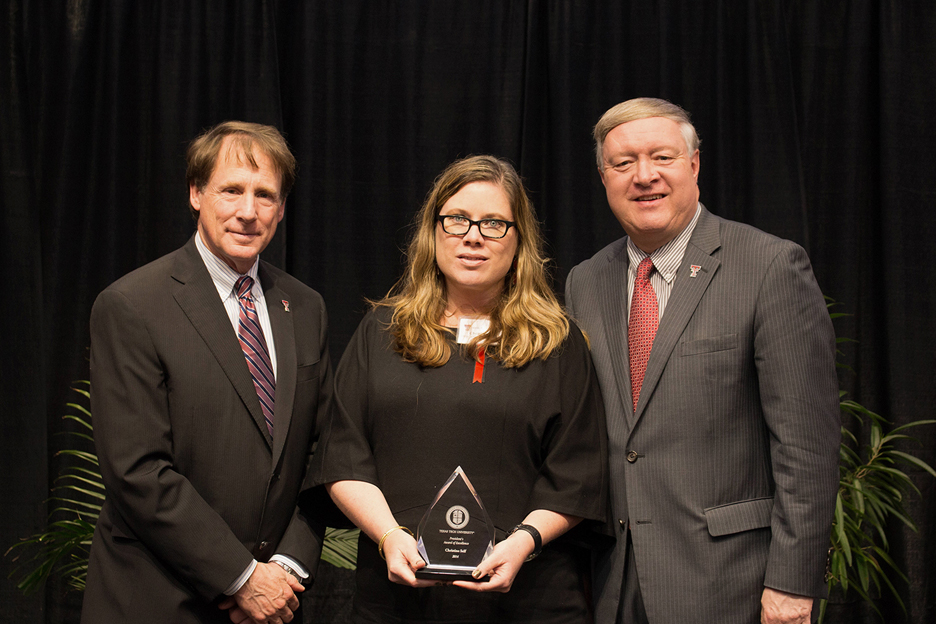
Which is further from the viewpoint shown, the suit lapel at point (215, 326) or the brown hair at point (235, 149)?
the brown hair at point (235, 149)

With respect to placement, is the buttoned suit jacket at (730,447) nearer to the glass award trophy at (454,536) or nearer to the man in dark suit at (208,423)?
the glass award trophy at (454,536)

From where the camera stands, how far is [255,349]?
6.31 feet

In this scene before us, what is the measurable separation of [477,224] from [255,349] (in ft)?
2.07

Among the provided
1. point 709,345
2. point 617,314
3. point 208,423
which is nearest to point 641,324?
point 617,314

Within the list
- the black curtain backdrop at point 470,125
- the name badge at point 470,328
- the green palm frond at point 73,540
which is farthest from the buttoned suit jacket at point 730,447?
the black curtain backdrop at point 470,125

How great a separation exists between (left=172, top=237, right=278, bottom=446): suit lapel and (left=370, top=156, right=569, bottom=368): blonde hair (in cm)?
37

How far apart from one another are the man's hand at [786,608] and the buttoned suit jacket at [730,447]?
27mm

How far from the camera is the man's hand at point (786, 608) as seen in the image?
1.72 m

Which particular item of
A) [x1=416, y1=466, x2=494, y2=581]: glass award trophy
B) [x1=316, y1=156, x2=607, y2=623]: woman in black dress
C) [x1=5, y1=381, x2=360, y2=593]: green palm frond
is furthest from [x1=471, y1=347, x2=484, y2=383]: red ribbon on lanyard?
[x1=5, y1=381, x2=360, y2=593]: green palm frond

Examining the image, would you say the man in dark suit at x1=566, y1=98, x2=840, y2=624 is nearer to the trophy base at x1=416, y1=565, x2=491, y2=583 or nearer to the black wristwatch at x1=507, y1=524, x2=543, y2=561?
the black wristwatch at x1=507, y1=524, x2=543, y2=561

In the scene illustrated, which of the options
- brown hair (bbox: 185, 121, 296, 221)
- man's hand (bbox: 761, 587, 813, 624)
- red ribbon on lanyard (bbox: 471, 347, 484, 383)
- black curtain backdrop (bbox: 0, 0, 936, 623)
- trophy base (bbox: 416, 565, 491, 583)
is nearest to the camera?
trophy base (bbox: 416, 565, 491, 583)

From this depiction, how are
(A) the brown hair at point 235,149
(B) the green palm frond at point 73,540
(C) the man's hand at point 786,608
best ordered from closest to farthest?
1. (C) the man's hand at point 786,608
2. (A) the brown hair at point 235,149
3. (B) the green palm frond at point 73,540

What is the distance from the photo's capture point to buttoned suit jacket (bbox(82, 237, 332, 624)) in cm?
173

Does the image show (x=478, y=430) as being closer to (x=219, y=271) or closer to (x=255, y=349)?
(x=255, y=349)
